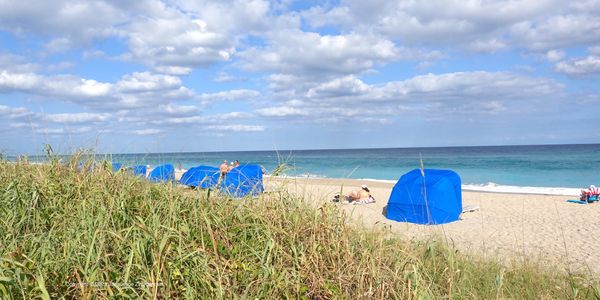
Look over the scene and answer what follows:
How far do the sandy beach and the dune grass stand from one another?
727 millimetres

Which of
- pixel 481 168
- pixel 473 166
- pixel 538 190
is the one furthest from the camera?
pixel 473 166

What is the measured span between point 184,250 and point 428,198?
8758mm

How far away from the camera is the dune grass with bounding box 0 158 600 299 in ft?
7.41

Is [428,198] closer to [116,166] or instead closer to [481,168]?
[116,166]

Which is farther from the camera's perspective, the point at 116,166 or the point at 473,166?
the point at 473,166

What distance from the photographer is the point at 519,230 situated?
398 inches

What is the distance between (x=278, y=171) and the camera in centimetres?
364

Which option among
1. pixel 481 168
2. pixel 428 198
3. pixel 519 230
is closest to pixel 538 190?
pixel 519 230

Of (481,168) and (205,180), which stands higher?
(205,180)

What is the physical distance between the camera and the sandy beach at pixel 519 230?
6449 millimetres

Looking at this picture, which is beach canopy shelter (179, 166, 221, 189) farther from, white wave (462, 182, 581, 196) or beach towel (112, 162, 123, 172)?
white wave (462, 182, 581, 196)

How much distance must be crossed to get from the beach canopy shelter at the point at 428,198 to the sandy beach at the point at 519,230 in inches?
11.5

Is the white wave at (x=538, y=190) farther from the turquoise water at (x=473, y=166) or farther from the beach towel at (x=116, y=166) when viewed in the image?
the beach towel at (x=116, y=166)

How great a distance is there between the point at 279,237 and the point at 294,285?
565 mm
